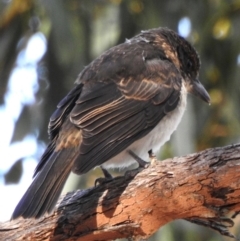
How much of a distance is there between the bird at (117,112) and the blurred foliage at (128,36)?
0.73 metres

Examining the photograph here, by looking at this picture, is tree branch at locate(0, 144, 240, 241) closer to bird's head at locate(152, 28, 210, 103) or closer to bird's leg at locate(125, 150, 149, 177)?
bird's leg at locate(125, 150, 149, 177)

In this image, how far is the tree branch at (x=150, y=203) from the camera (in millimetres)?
2648

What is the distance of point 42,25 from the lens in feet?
16.5

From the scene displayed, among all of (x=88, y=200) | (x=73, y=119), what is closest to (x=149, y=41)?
(x=73, y=119)

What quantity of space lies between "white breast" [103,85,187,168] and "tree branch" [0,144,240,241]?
39 cm

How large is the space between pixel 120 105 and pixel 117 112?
0.20 ft

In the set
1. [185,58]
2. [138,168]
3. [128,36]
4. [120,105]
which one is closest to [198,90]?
[185,58]

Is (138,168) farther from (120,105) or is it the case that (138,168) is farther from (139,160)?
(120,105)

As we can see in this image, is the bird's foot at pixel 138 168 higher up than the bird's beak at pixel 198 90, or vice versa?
the bird's beak at pixel 198 90

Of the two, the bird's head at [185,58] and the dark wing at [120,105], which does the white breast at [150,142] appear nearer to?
the dark wing at [120,105]

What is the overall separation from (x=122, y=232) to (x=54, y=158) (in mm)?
452

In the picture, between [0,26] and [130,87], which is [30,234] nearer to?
[130,87]

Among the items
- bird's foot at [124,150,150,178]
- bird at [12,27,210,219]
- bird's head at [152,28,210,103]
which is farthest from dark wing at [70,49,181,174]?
bird's head at [152,28,210,103]

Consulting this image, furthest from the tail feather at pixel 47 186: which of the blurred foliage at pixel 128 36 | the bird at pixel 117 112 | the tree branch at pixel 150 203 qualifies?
the blurred foliage at pixel 128 36
